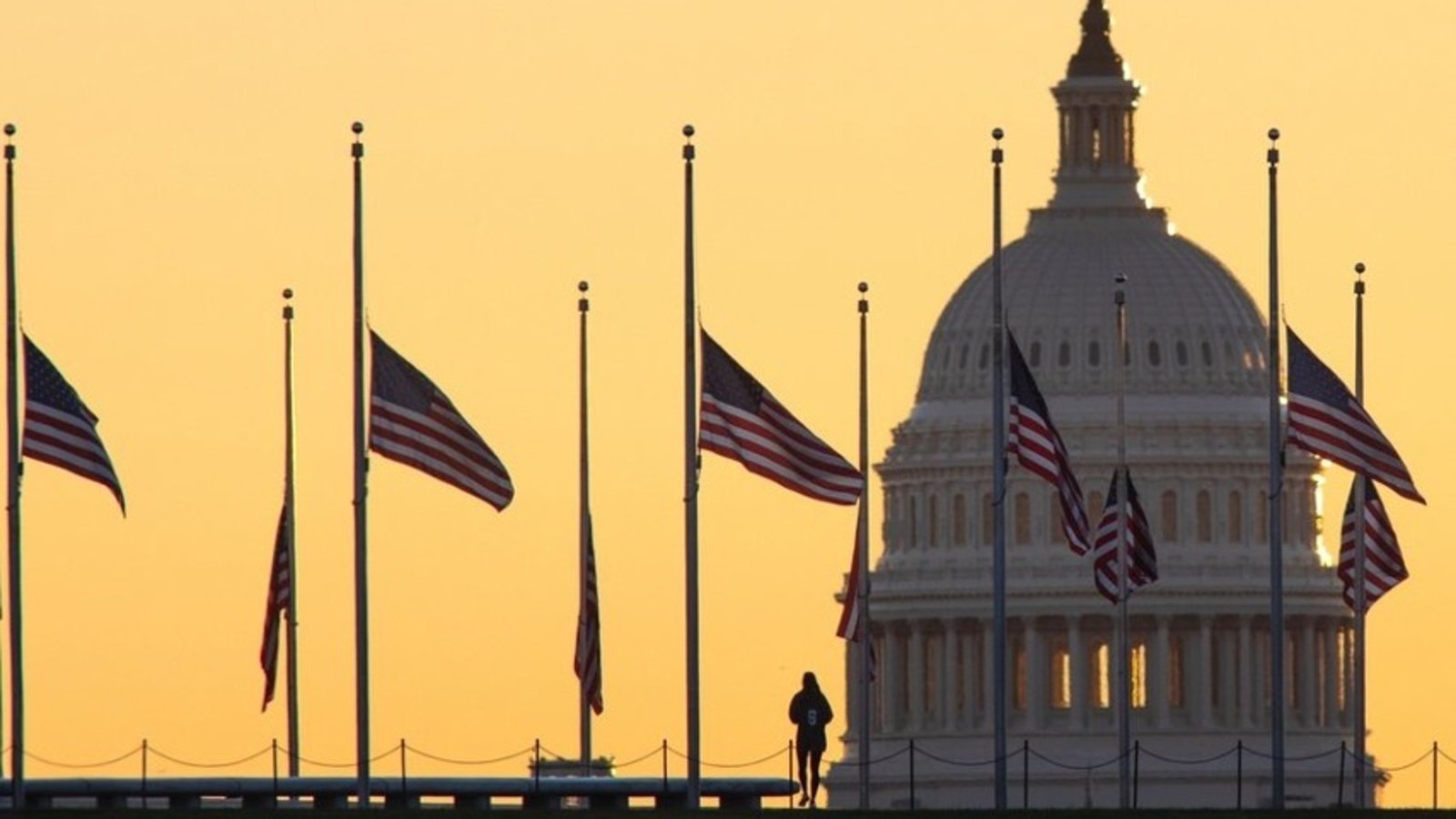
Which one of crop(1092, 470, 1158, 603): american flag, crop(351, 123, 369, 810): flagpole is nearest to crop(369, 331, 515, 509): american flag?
crop(351, 123, 369, 810): flagpole

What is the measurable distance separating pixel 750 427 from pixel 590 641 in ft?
46.9

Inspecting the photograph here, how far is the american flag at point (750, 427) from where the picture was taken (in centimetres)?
16012

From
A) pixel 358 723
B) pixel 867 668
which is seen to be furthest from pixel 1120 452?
pixel 358 723

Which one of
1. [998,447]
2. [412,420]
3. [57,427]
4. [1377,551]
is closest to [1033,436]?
[998,447]

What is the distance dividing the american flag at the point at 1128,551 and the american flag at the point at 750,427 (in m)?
16.6

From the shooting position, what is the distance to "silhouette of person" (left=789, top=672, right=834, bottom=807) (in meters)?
162

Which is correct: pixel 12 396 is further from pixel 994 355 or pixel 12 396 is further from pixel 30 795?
pixel 994 355

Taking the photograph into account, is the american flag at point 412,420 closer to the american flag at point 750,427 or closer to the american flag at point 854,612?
the american flag at point 750,427

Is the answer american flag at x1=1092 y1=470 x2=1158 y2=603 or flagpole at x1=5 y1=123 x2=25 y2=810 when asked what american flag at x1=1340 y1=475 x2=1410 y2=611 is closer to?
american flag at x1=1092 y1=470 x2=1158 y2=603

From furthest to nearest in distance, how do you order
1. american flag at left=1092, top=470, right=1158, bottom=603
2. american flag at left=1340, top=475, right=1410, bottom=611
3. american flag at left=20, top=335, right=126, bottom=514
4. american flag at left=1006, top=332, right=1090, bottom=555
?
american flag at left=1092, top=470, right=1158, bottom=603, american flag at left=1340, top=475, right=1410, bottom=611, american flag at left=1006, top=332, right=1090, bottom=555, american flag at left=20, top=335, right=126, bottom=514

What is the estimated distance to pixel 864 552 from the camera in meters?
184

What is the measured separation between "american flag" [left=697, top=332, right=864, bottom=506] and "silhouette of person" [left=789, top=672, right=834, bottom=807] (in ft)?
13.5

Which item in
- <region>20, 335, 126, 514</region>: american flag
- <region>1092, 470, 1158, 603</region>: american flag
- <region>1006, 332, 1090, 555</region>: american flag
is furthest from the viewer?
<region>1092, 470, 1158, 603</region>: american flag

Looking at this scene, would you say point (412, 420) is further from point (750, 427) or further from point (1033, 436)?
point (1033, 436)
